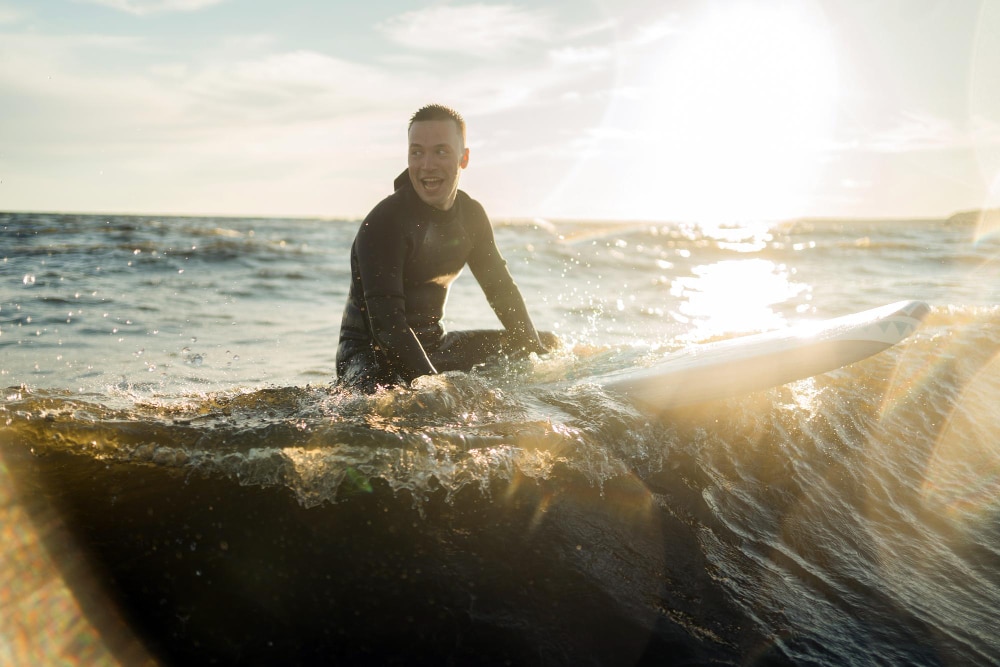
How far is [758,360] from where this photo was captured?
3955mm

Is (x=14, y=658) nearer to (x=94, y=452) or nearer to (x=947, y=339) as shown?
(x=94, y=452)

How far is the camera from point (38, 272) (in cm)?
1148

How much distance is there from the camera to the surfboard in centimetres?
374

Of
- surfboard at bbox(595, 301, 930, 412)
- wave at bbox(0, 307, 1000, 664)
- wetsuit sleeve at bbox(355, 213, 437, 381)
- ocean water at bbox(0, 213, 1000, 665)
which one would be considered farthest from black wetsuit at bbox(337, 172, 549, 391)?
surfboard at bbox(595, 301, 930, 412)

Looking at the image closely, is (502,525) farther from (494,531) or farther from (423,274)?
(423,274)

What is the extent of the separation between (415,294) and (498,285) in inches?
26.4

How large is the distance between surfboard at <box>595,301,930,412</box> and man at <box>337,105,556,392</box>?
40.8 inches

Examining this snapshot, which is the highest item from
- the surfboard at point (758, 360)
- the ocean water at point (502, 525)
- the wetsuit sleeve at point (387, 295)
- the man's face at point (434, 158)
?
the man's face at point (434, 158)

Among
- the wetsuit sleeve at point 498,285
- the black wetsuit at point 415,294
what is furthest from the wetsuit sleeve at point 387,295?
the wetsuit sleeve at point 498,285

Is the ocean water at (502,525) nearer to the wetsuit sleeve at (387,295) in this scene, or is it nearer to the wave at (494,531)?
the wave at (494,531)

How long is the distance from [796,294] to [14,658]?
40.0 ft

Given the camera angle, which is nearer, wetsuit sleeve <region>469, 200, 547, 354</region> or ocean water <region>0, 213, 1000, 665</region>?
ocean water <region>0, 213, 1000, 665</region>

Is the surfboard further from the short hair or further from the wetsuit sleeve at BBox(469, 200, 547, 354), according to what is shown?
the short hair

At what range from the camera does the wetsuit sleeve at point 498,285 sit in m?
4.66
